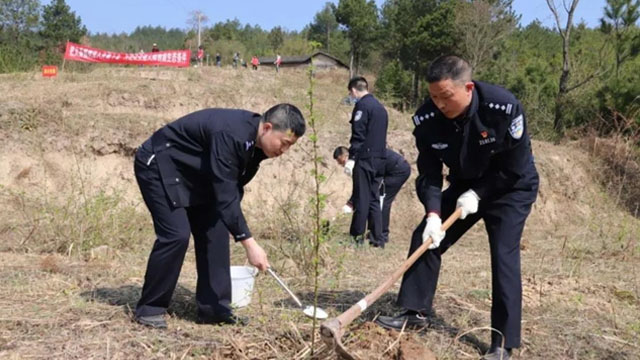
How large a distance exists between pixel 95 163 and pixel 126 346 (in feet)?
24.6

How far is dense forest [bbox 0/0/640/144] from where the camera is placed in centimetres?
1351

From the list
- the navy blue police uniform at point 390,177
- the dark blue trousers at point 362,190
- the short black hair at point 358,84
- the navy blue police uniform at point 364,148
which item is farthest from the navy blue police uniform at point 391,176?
the short black hair at point 358,84

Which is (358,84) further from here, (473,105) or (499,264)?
(499,264)

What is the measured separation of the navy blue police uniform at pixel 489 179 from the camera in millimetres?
3205

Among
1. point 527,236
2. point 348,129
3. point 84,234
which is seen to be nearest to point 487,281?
point 84,234

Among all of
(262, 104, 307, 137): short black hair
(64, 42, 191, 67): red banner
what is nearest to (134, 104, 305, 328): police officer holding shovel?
(262, 104, 307, 137): short black hair

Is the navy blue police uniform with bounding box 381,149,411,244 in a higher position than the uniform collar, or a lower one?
lower

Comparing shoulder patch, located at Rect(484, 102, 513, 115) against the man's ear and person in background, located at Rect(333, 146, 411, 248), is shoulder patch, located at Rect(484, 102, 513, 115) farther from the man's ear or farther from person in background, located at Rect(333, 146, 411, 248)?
person in background, located at Rect(333, 146, 411, 248)

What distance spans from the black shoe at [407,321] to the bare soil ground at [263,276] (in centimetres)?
6

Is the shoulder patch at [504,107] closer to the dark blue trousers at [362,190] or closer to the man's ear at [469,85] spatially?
the man's ear at [469,85]

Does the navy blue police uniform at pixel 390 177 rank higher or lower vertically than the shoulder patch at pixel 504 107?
lower

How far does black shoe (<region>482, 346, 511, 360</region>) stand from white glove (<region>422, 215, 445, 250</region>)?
2.21 feet

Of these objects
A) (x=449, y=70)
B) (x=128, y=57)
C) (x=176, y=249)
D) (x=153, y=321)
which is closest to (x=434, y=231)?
(x=449, y=70)

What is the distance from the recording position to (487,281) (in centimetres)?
514
